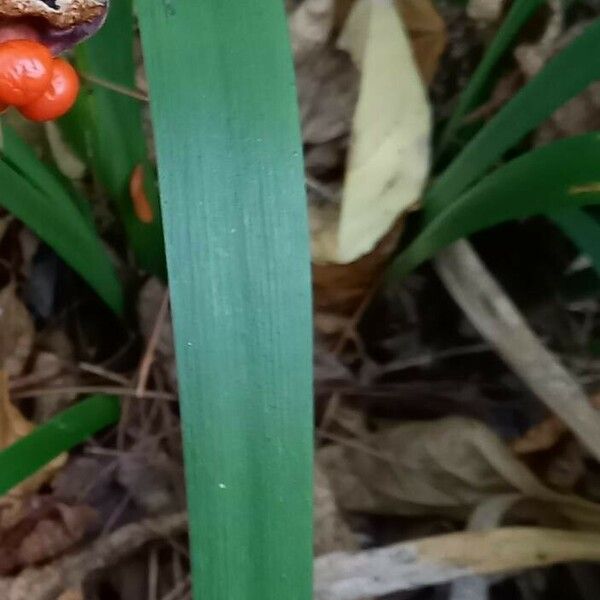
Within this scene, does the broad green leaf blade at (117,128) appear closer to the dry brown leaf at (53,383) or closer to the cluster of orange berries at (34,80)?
the dry brown leaf at (53,383)

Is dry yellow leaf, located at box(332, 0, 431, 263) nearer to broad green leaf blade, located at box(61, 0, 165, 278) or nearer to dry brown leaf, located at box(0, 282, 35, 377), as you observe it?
broad green leaf blade, located at box(61, 0, 165, 278)

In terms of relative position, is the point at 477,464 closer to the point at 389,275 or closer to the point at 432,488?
the point at 432,488

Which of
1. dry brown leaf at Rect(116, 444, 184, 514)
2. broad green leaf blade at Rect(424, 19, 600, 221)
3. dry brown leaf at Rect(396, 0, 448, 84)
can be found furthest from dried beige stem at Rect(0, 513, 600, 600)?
dry brown leaf at Rect(396, 0, 448, 84)

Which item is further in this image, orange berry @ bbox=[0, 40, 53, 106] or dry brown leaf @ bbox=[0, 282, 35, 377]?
dry brown leaf @ bbox=[0, 282, 35, 377]

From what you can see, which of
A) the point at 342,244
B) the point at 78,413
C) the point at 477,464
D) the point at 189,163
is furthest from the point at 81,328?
the point at 189,163

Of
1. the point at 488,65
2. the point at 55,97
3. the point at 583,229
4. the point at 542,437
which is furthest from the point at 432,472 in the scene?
the point at 55,97

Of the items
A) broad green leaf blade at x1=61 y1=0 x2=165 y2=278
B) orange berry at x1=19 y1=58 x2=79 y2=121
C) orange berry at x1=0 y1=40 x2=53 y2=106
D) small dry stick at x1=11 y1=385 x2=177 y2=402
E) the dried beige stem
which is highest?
orange berry at x1=0 y1=40 x2=53 y2=106

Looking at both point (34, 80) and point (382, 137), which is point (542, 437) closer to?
point (382, 137)
